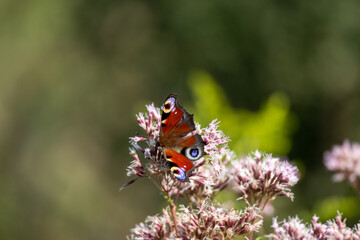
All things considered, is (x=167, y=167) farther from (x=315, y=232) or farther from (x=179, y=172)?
(x=315, y=232)

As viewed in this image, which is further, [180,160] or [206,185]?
[206,185]

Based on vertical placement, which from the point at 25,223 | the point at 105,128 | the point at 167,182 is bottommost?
the point at 167,182

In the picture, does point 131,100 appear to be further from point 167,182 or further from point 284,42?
point 167,182

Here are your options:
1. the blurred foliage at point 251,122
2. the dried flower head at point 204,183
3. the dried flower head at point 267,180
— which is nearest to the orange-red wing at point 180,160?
the dried flower head at point 204,183

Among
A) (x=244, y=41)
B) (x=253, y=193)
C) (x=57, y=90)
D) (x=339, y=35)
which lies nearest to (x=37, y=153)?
(x=57, y=90)

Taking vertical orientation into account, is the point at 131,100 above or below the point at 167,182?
above

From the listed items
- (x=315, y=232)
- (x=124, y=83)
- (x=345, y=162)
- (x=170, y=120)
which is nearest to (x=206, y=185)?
(x=170, y=120)

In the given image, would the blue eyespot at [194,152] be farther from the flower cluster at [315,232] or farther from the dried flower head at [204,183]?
the flower cluster at [315,232]
